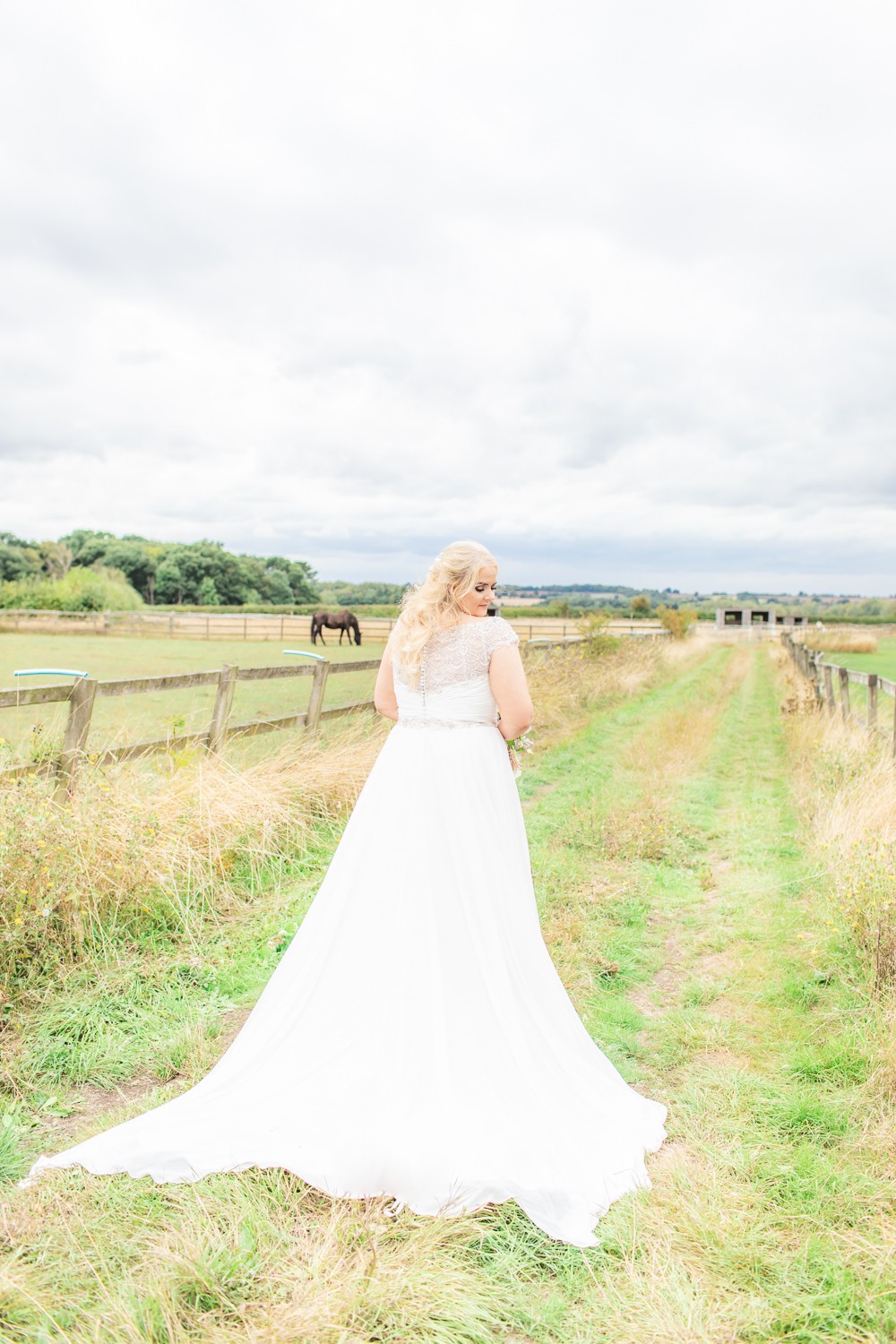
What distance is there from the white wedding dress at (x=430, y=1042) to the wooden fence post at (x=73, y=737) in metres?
2.87

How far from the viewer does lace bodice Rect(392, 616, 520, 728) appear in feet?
10.5

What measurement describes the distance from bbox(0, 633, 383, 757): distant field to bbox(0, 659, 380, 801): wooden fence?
0.16 metres

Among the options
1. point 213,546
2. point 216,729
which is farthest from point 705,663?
point 213,546

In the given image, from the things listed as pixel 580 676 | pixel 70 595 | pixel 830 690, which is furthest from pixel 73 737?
pixel 70 595

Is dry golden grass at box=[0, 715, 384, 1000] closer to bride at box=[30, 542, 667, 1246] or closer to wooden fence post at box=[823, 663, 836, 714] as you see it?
bride at box=[30, 542, 667, 1246]

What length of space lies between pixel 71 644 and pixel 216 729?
3161 centimetres

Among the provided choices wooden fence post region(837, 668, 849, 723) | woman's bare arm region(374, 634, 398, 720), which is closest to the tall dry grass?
woman's bare arm region(374, 634, 398, 720)

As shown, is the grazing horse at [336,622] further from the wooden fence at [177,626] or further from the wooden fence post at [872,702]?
the wooden fence post at [872,702]

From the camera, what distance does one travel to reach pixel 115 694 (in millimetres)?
5930

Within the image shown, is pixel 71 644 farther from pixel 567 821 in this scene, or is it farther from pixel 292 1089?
pixel 292 1089

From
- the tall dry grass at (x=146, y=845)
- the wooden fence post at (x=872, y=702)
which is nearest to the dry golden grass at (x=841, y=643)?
the wooden fence post at (x=872, y=702)

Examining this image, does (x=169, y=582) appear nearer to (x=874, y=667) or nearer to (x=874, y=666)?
(x=874, y=666)

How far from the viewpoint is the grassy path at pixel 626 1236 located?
6.99ft

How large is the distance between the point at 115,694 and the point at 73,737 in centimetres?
47
